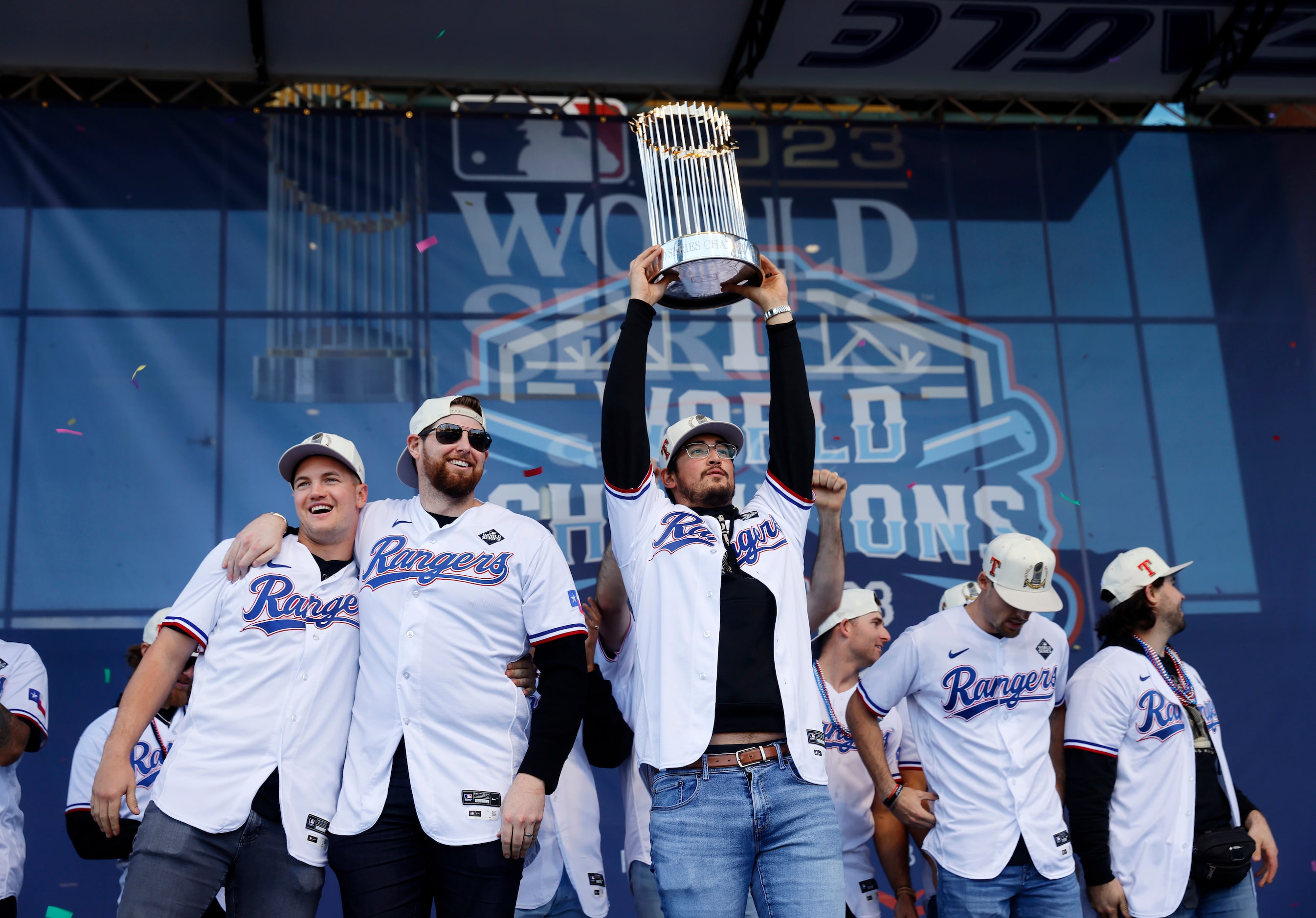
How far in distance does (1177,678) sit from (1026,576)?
72 cm

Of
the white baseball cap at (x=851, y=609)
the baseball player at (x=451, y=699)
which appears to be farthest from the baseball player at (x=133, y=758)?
the white baseball cap at (x=851, y=609)

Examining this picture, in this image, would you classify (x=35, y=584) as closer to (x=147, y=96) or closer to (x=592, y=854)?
(x=147, y=96)

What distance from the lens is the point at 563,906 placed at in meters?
2.89

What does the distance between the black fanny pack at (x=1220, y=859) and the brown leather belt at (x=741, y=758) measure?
5.96 ft

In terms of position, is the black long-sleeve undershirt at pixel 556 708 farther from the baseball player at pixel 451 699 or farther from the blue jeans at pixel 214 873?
the blue jeans at pixel 214 873

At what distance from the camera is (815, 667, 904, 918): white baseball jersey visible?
3.59 metres

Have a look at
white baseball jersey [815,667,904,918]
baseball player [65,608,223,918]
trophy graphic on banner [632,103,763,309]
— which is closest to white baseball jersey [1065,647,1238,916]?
white baseball jersey [815,667,904,918]

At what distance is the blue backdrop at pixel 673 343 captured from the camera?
15.4ft

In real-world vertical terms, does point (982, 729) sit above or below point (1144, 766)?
above

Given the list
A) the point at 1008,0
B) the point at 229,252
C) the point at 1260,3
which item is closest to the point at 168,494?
the point at 229,252

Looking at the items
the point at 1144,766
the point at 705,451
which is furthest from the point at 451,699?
the point at 1144,766

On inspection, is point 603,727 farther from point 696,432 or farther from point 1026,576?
point 1026,576

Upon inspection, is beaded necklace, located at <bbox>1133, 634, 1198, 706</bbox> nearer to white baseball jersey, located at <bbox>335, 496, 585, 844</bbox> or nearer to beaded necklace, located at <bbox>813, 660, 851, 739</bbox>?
beaded necklace, located at <bbox>813, 660, 851, 739</bbox>

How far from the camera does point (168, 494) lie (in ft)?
15.3
